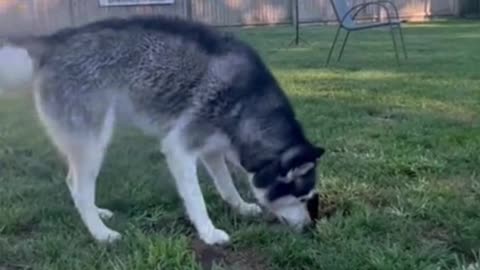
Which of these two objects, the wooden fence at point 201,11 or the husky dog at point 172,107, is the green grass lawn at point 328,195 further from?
the wooden fence at point 201,11

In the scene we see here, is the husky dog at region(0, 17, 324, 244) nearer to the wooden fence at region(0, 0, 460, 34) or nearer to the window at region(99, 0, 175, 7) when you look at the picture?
the wooden fence at region(0, 0, 460, 34)

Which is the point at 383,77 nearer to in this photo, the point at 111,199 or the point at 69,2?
the point at 111,199

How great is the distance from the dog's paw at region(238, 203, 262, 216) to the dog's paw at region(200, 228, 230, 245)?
1.16 ft

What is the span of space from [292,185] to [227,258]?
0.50m

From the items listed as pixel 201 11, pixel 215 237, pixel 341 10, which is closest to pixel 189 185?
pixel 215 237

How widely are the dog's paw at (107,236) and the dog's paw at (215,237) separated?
0.35m

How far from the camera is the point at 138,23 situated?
11.7 ft

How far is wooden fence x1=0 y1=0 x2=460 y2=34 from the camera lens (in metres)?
18.2

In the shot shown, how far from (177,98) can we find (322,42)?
10725 millimetres

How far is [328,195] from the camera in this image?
12.1 feet

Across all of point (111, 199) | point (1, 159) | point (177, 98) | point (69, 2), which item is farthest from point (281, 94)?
point (69, 2)

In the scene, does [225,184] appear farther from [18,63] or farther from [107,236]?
[18,63]

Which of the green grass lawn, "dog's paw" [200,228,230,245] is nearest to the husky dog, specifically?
"dog's paw" [200,228,230,245]

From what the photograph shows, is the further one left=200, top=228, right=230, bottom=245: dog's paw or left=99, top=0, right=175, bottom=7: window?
left=99, top=0, right=175, bottom=7: window
